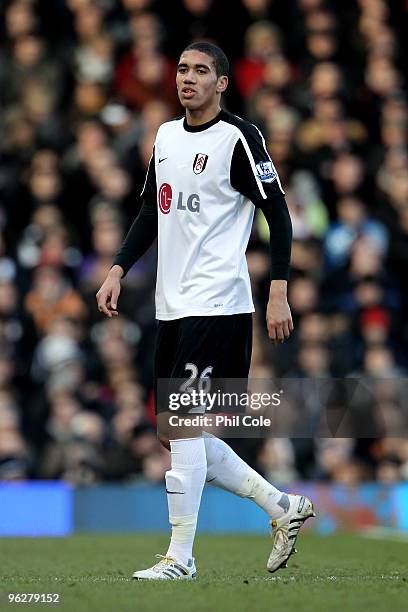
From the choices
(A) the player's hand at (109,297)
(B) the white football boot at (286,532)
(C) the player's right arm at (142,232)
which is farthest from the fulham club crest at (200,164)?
(B) the white football boot at (286,532)

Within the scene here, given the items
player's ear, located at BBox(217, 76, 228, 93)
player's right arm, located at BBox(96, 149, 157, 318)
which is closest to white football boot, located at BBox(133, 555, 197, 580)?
player's right arm, located at BBox(96, 149, 157, 318)

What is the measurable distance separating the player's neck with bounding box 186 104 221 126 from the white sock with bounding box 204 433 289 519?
1328 millimetres

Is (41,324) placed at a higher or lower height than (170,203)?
lower

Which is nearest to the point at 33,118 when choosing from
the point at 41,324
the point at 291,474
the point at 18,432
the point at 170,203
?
the point at 41,324

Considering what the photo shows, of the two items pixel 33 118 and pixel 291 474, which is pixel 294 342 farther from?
pixel 33 118

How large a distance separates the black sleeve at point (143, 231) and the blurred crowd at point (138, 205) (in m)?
4.69

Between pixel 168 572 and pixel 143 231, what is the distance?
153cm

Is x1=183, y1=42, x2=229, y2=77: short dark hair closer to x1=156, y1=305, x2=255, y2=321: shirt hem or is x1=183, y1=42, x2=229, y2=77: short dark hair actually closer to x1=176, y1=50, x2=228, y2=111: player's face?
x1=176, y1=50, x2=228, y2=111: player's face

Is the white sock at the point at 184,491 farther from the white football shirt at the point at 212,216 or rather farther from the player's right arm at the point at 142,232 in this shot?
the player's right arm at the point at 142,232

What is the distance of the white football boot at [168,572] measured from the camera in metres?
6.19

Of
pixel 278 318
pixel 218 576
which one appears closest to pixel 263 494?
pixel 218 576

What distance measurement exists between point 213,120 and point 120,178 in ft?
20.8

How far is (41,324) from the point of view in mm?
12125

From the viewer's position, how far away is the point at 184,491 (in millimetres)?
6309
